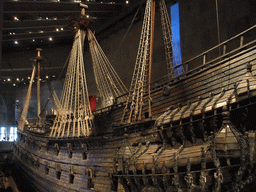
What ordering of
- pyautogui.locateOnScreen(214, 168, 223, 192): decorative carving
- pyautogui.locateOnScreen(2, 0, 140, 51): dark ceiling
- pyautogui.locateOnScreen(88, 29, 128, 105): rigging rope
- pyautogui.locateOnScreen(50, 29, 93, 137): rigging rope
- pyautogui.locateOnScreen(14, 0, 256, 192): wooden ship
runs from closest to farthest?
1. pyautogui.locateOnScreen(214, 168, 223, 192): decorative carving
2. pyautogui.locateOnScreen(14, 0, 256, 192): wooden ship
3. pyautogui.locateOnScreen(50, 29, 93, 137): rigging rope
4. pyautogui.locateOnScreen(88, 29, 128, 105): rigging rope
5. pyautogui.locateOnScreen(2, 0, 140, 51): dark ceiling

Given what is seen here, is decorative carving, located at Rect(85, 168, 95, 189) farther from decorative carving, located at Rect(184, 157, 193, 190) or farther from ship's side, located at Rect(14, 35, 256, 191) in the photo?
decorative carving, located at Rect(184, 157, 193, 190)

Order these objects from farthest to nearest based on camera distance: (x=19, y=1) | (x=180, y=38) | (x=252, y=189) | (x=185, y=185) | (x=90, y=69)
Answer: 1. (x=90, y=69)
2. (x=19, y=1)
3. (x=180, y=38)
4. (x=185, y=185)
5. (x=252, y=189)

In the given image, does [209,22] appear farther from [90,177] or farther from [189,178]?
[189,178]

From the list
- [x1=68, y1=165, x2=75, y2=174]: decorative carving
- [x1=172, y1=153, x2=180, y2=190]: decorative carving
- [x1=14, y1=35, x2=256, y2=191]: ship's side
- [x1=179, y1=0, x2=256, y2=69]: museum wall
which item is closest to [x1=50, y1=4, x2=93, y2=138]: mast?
[x1=14, y1=35, x2=256, y2=191]: ship's side

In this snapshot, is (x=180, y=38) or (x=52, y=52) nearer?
(x=180, y=38)

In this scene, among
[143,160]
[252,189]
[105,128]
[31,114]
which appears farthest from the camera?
[31,114]

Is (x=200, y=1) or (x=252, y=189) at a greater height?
(x=200, y=1)

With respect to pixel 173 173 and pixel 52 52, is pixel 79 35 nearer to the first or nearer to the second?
pixel 173 173

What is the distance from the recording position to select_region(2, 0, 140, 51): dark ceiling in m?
15.7

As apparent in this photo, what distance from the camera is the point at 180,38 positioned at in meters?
12.3

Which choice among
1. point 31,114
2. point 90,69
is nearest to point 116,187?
point 90,69

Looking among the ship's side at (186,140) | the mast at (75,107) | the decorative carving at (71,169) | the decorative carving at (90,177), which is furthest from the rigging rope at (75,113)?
the decorative carving at (90,177)

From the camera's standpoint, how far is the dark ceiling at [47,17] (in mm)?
15672

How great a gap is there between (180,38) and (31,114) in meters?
18.1
